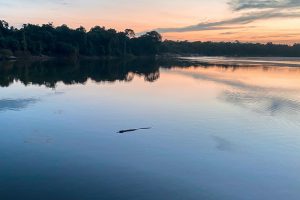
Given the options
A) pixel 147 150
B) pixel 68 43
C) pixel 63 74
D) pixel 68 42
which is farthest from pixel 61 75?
pixel 68 42

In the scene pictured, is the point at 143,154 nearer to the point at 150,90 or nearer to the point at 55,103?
the point at 55,103

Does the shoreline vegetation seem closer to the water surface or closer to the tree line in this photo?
the tree line

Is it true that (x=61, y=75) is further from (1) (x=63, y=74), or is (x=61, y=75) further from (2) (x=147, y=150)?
(2) (x=147, y=150)

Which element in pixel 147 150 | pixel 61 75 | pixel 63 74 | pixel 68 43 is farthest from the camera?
pixel 68 43

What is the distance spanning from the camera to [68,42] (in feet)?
438

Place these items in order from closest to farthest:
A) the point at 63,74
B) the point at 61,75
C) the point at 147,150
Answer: the point at 147,150 < the point at 61,75 < the point at 63,74

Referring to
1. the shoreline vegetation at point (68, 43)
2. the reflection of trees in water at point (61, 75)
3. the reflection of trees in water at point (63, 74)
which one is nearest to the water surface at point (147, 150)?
the reflection of trees in water at point (61, 75)

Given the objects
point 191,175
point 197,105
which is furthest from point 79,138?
point 197,105

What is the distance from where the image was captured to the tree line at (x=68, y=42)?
4284 inches

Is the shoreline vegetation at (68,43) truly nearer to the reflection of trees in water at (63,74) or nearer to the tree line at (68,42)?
the tree line at (68,42)

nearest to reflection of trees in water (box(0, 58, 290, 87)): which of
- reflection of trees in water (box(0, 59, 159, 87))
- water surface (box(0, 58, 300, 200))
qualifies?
reflection of trees in water (box(0, 59, 159, 87))

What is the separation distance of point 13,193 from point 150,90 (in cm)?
3018

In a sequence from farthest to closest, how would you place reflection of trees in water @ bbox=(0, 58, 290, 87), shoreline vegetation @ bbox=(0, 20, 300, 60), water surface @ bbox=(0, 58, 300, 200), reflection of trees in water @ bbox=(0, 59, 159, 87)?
shoreline vegetation @ bbox=(0, 20, 300, 60)
reflection of trees in water @ bbox=(0, 58, 290, 87)
reflection of trees in water @ bbox=(0, 59, 159, 87)
water surface @ bbox=(0, 58, 300, 200)

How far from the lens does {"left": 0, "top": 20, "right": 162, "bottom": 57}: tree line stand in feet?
357
